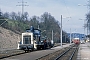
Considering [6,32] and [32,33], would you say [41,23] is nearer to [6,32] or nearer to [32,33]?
[6,32]

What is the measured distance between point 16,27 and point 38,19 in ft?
79.9

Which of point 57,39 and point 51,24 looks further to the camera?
point 57,39

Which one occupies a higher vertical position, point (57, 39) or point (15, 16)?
point (15, 16)

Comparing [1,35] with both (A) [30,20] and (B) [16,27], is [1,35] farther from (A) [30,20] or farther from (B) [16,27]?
(A) [30,20]

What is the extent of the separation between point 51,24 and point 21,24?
60.9ft

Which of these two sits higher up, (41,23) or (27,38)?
(41,23)

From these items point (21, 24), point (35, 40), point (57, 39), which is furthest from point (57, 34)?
point (35, 40)

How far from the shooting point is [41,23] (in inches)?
5148

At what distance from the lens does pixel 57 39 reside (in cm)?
14750

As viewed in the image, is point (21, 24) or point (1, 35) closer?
point (1, 35)

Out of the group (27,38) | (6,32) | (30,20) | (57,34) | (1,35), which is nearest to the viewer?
(27,38)

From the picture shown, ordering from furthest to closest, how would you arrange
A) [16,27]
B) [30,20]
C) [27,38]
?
1. [30,20]
2. [16,27]
3. [27,38]

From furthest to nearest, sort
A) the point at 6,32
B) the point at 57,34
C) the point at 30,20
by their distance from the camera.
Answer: the point at 57,34 < the point at 30,20 < the point at 6,32

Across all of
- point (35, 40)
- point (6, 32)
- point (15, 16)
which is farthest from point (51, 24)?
point (35, 40)
